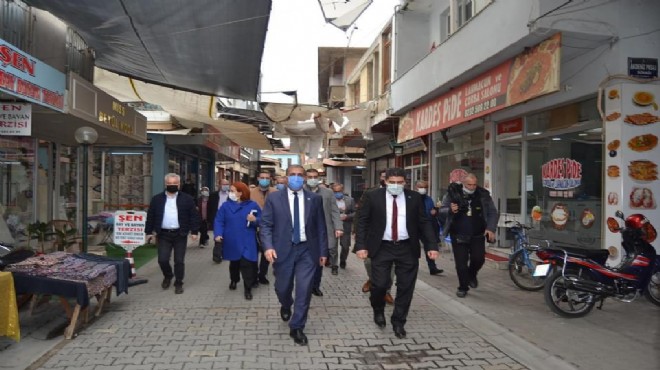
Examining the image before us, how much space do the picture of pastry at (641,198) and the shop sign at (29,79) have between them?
7930mm

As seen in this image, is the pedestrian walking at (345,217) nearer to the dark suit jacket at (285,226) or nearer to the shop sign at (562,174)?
the shop sign at (562,174)

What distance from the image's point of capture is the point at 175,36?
709cm

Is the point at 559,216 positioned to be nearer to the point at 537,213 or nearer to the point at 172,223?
the point at 537,213

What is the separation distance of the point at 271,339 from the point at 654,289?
16.0ft

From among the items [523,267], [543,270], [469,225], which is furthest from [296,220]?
[523,267]

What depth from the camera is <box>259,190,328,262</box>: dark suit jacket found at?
516 centimetres

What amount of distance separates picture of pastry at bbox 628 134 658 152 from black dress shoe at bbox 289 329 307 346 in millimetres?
5062

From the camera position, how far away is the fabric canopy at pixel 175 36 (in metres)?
6.18

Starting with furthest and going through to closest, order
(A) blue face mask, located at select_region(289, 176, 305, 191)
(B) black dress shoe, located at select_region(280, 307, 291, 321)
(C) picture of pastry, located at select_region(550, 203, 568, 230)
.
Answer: (C) picture of pastry, located at select_region(550, 203, 568, 230), (B) black dress shoe, located at select_region(280, 307, 291, 321), (A) blue face mask, located at select_region(289, 176, 305, 191)

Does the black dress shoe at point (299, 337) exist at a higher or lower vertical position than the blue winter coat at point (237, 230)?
lower

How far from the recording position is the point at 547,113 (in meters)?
9.02

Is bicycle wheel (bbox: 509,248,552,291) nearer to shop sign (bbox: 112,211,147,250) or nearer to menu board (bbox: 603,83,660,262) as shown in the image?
menu board (bbox: 603,83,660,262)

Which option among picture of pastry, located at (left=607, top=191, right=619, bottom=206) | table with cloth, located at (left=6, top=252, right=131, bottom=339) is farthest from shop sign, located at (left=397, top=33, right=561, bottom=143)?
table with cloth, located at (left=6, top=252, right=131, bottom=339)

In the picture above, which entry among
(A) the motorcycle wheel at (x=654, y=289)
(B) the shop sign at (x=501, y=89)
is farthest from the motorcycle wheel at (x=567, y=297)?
(B) the shop sign at (x=501, y=89)
